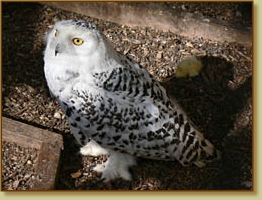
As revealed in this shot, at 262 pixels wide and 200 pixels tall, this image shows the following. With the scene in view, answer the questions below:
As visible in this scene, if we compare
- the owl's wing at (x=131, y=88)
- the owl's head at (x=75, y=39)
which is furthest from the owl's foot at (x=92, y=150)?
the owl's head at (x=75, y=39)

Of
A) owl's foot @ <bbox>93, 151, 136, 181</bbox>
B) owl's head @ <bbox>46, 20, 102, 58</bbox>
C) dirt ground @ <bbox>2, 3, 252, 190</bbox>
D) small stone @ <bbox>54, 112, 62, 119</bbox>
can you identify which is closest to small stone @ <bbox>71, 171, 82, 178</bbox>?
dirt ground @ <bbox>2, 3, 252, 190</bbox>

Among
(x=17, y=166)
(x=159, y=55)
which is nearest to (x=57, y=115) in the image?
(x=17, y=166)

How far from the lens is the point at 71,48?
357 centimetres

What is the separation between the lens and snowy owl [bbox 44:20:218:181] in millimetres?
3592

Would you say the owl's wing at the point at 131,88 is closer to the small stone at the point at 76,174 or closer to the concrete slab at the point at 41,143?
the concrete slab at the point at 41,143

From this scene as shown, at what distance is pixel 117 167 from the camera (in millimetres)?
4145

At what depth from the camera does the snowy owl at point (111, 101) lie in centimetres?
359

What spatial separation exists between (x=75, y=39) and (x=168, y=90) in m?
1.44

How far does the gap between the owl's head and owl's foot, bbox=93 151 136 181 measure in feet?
3.50

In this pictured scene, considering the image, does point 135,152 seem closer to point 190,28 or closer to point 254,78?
point 254,78

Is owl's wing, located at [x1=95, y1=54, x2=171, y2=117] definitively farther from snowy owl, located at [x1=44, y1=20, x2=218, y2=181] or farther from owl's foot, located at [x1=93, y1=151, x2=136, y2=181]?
owl's foot, located at [x1=93, y1=151, x2=136, y2=181]

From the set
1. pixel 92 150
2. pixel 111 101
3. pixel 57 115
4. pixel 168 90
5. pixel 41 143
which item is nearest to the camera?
pixel 111 101

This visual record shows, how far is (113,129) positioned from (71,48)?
2.38ft

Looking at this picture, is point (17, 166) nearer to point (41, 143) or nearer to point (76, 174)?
point (41, 143)
